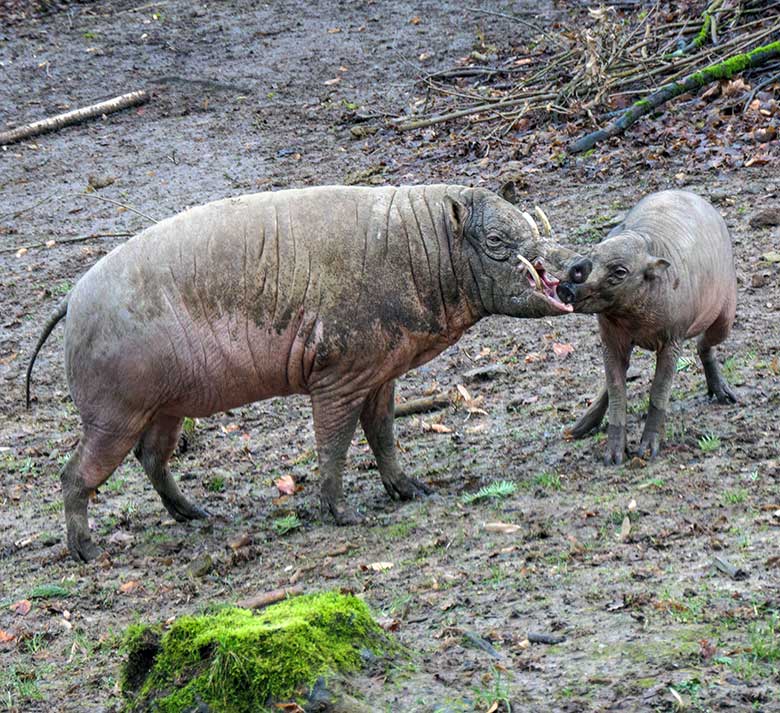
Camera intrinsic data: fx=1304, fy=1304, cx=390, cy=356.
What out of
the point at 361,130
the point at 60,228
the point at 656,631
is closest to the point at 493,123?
the point at 361,130

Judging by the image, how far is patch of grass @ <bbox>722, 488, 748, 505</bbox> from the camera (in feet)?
20.2

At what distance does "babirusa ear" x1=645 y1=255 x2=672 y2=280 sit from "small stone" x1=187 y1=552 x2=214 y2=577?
2.81m

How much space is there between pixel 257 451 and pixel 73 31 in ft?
42.7

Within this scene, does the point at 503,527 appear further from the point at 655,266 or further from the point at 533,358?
the point at 533,358

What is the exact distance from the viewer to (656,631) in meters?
4.63

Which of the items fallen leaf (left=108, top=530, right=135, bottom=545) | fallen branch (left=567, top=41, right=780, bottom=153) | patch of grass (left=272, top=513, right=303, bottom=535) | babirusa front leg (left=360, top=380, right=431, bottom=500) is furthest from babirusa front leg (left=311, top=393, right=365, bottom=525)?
fallen branch (left=567, top=41, right=780, bottom=153)

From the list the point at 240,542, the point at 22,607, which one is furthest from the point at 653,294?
the point at 22,607

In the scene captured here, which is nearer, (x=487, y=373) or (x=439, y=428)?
(x=439, y=428)

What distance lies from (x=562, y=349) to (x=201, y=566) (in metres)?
3.72

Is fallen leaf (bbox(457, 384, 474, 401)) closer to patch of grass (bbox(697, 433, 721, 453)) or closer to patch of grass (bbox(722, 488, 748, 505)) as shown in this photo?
patch of grass (bbox(697, 433, 721, 453))

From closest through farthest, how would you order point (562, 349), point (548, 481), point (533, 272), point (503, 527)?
point (503, 527), point (533, 272), point (548, 481), point (562, 349)

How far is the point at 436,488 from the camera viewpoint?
298 inches

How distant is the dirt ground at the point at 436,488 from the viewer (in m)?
4.61

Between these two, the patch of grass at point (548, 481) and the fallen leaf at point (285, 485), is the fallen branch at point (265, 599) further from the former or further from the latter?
the fallen leaf at point (285, 485)
